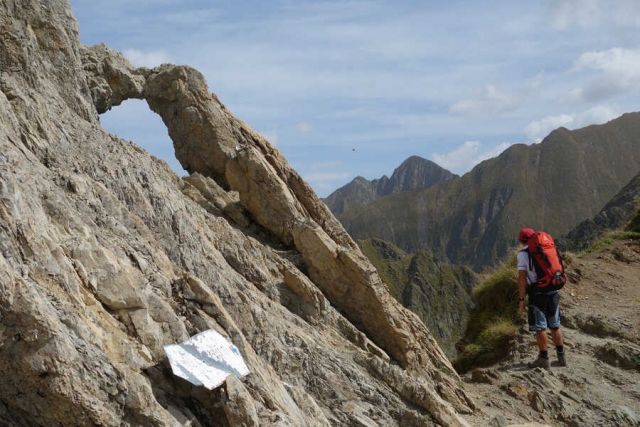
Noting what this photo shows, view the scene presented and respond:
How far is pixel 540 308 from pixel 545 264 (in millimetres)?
1518

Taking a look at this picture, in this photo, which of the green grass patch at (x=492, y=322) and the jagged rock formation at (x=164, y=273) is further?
the green grass patch at (x=492, y=322)

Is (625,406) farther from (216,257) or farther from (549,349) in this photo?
(216,257)

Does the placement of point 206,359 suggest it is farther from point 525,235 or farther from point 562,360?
point 562,360

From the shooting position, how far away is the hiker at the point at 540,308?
714 inches

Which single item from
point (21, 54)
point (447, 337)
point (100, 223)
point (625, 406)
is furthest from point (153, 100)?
point (447, 337)

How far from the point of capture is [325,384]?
43.1 ft

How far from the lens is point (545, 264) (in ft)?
58.9

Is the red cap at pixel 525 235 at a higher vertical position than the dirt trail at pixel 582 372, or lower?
higher

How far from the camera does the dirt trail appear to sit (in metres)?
16.9

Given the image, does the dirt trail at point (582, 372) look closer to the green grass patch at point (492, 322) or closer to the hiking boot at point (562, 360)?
the hiking boot at point (562, 360)

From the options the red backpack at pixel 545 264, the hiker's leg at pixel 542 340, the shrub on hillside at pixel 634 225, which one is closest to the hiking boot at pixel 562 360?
the hiker's leg at pixel 542 340

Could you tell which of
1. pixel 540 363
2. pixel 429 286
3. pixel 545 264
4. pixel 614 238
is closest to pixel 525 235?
pixel 545 264

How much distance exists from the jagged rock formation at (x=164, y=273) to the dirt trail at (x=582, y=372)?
57.3 inches

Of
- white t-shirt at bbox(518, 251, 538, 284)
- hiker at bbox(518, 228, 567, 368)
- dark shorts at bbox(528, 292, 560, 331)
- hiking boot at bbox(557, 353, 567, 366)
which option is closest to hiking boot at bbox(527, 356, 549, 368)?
hiker at bbox(518, 228, 567, 368)
